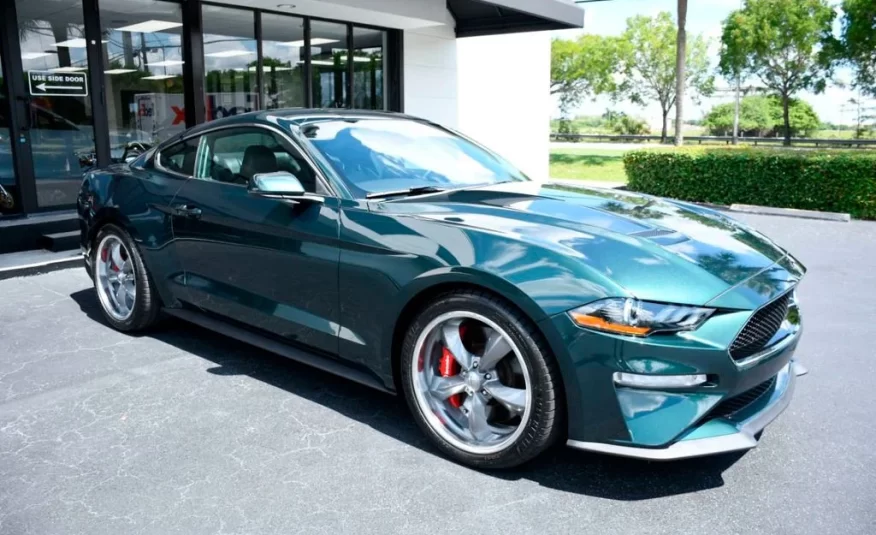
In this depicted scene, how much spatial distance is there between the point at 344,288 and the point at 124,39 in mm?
7589

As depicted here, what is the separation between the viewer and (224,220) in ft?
13.3

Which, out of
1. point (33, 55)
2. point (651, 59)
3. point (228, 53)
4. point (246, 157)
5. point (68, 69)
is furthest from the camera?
point (651, 59)

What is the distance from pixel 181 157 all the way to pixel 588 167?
2088 centimetres

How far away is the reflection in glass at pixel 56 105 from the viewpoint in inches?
325

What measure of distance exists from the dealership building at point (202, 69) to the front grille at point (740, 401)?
7.03 m

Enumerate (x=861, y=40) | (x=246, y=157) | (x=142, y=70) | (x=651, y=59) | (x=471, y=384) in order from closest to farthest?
(x=471, y=384), (x=246, y=157), (x=142, y=70), (x=861, y=40), (x=651, y=59)

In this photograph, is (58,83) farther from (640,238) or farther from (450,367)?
(640,238)

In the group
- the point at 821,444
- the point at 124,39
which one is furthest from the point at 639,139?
the point at 821,444

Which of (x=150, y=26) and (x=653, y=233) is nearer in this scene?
(x=653, y=233)

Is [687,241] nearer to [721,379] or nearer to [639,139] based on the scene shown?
[721,379]

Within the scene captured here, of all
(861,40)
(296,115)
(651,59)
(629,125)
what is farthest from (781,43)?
(296,115)

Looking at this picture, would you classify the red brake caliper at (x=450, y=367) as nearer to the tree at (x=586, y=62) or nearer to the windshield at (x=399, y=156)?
the windshield at (x=399, y=156)

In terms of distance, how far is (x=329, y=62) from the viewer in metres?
11.9

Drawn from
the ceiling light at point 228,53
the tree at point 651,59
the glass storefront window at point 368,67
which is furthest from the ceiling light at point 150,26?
the tree at point 651,59
